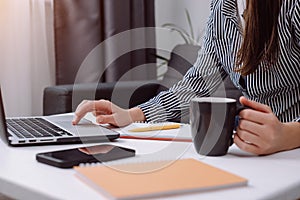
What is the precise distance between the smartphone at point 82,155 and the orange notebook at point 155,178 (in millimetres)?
50

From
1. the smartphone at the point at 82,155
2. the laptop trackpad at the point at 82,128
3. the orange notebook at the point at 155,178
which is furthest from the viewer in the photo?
the laptop trackpad at the point at 82,128

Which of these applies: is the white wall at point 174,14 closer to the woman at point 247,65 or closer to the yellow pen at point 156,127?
the woman at point 247,65

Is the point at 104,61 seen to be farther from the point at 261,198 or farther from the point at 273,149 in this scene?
the point at 261,198

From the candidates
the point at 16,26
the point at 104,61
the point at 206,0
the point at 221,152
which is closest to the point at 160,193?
the point at 221,152

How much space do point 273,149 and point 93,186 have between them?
35cm

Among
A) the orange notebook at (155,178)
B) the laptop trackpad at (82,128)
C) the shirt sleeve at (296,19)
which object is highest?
the shirt sleeve at (296,19)

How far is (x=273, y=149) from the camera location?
82cm

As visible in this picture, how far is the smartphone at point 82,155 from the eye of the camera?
731 mm

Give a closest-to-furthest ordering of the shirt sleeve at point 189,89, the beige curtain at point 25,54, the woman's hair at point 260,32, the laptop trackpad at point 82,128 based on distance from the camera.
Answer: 1. the laptop trackpad at point 82,128
2. the woman's hair at point 260,32
3. the shirt sleeve at point 189,89
4. the beige curtain at point 25,54

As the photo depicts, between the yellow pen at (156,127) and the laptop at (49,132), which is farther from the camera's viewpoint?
the yellow pen at (156,127)

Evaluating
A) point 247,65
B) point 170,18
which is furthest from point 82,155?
point 170,18

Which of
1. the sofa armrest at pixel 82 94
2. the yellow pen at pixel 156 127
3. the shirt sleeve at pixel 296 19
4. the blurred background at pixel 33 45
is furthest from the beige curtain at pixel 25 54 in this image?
the shirt sleeve at pixel 296 19

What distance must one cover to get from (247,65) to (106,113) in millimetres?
337

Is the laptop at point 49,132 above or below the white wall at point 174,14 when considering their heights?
below
